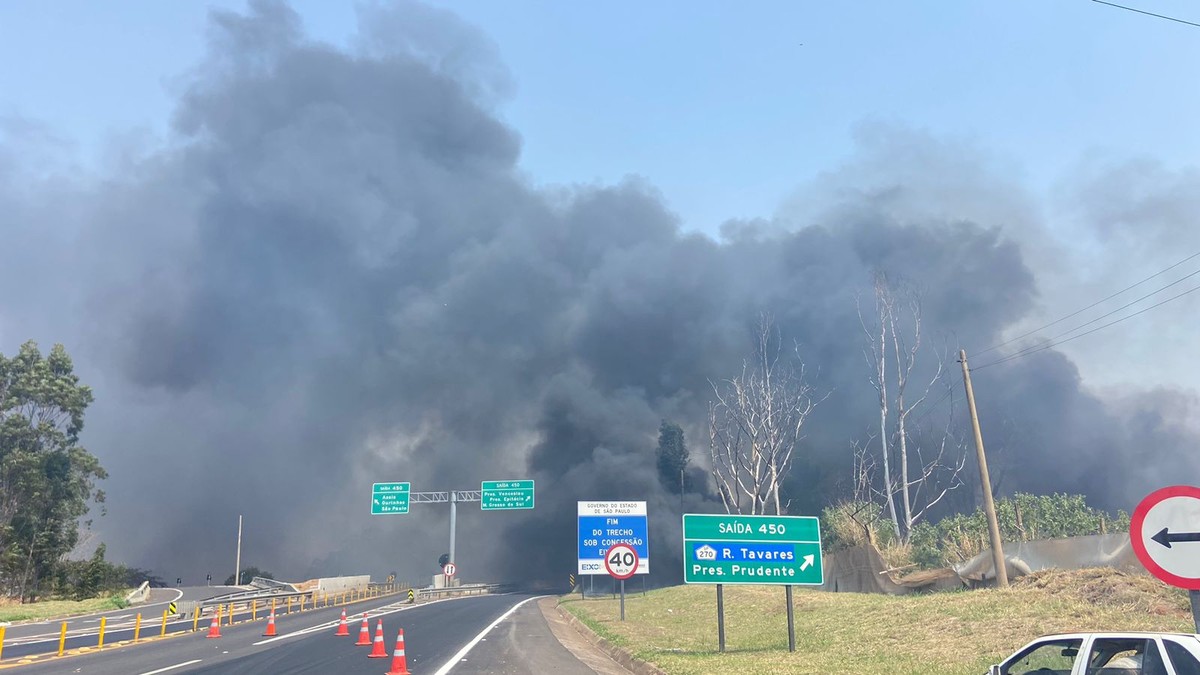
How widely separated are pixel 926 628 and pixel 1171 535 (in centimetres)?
1255

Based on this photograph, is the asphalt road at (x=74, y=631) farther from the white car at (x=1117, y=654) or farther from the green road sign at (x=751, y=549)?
the white car at (x=1117, y=654)

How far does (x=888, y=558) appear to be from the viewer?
32.0 metres

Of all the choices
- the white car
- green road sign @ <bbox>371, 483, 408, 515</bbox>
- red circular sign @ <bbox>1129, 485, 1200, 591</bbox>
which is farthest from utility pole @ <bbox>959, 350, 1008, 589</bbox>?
green road sign @ <bbox>371, 483, 408, 515</bbox>

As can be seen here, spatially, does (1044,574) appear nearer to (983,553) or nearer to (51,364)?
(983,553)

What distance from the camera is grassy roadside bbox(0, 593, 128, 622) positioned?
127 feet

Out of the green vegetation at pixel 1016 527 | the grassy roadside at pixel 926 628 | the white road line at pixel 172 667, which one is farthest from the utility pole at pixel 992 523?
the white road line at pixel 172 667

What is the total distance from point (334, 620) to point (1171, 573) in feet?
108

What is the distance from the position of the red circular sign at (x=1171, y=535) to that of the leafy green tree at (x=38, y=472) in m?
66.1

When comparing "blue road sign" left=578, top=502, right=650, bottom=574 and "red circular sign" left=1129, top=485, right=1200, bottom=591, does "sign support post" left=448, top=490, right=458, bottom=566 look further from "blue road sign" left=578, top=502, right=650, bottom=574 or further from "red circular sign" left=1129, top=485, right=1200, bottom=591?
"red circular sign" left=1129, top=485, right=1200, bottom=591

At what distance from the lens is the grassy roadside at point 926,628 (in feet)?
47.7

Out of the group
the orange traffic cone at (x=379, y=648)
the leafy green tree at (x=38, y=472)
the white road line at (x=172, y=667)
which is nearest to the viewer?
the white road line at (x=172, y=667)

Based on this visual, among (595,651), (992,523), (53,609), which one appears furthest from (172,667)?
(53,609)

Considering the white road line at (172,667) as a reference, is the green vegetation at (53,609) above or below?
below

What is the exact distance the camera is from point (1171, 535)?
609 centimetres
